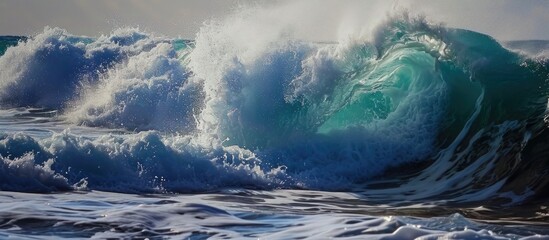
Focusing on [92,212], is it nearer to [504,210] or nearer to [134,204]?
[134,204]

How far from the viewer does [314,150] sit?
12.4 meters

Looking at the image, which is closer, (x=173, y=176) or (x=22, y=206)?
(x=22, y=206)

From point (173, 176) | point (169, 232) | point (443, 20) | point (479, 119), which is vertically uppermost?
point (443, 20)

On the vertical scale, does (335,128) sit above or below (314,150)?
above

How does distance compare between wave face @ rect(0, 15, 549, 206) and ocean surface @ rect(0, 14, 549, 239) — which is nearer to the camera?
ocean surface @ rect(0, 14, 549, 239)

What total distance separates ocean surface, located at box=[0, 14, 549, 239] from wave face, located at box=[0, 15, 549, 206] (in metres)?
0.03

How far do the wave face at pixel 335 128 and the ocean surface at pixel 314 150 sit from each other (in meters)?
0.03

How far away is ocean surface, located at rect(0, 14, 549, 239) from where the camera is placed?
23.0 ft

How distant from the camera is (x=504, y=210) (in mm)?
8602

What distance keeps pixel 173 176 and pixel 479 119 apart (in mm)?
5337

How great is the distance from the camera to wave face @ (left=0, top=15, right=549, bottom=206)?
10.2 metres

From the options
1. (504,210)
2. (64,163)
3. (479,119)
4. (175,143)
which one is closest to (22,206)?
(64,163)

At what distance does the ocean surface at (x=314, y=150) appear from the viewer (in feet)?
23.0

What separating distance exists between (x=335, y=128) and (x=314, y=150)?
3.02 ft
